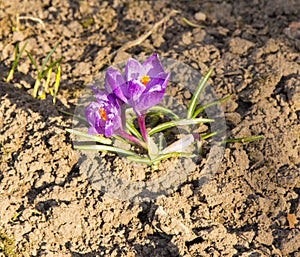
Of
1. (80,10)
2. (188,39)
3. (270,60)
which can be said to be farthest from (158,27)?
(270,60)

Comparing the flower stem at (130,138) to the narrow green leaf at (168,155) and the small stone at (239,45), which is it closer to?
the narrow green leaf at (168,155)

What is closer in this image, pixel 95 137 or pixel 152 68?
pixel 152 68

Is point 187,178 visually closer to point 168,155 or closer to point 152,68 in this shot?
point 168,155

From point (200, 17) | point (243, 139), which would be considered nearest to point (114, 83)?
point (243, 139)

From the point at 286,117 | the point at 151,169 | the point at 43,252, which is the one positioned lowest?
the point at 43,252

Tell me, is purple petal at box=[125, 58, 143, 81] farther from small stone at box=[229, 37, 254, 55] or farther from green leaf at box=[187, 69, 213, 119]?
small stone at box=[229, 37, 254, 55]

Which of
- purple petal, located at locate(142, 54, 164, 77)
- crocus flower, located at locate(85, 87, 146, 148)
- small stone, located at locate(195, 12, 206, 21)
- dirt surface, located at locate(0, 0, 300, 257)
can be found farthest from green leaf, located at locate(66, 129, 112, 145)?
small stone, located at locate(195, 12, 206, 21)

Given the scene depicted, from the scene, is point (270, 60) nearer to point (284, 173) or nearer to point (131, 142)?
point (284, 173)
